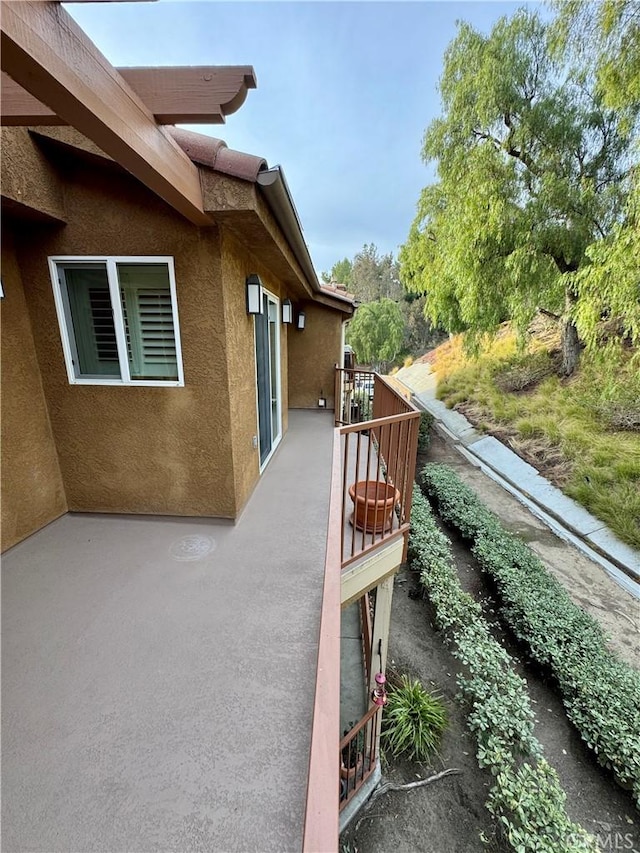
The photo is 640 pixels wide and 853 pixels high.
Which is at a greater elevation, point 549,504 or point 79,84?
point 79,84

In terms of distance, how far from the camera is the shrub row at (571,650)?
151 inches

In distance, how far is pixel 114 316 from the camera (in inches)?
125

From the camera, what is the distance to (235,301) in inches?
137

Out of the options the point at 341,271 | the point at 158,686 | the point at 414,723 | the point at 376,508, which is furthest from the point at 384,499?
the point at 341,271

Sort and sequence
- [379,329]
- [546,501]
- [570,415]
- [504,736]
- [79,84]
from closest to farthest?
[79,84] → [504,736] → [546,501] → [570,415] → [379,329]

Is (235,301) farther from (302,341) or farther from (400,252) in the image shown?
(400,252)

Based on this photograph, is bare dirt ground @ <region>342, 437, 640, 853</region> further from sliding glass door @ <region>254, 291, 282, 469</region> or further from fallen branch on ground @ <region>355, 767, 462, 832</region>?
sliding glass door @ <region>254, 291, 282, 469</region>

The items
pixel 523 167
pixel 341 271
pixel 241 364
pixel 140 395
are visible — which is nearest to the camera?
pixel 140 395

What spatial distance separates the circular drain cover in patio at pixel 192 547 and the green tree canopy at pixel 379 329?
2466 cm

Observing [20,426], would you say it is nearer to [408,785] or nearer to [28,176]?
[28,176]

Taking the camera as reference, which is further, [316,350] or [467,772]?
[316,350]

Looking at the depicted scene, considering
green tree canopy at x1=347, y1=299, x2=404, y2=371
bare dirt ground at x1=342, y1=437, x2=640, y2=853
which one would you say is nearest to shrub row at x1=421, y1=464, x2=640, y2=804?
bare dirt ground at x1=342, y1=437, x2=640, y2=853

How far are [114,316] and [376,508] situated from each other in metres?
3.14

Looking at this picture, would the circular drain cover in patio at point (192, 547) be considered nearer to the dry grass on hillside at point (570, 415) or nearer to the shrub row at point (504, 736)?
the shrub row at point (504, 736)
